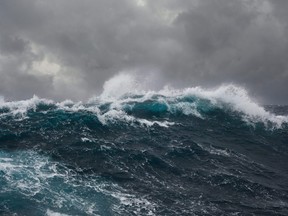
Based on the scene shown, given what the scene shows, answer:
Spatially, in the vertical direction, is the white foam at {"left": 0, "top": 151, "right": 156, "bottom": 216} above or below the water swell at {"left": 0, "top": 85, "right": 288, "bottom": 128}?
below

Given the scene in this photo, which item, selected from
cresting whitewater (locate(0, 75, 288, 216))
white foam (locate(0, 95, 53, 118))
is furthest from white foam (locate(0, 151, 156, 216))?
white foam (locate(0, 95, 53, 118))

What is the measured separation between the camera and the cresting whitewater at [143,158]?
180ft

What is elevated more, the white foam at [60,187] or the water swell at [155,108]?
the water swell at [155,108]

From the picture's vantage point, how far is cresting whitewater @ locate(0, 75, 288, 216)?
5500cm

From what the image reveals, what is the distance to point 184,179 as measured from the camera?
67062 millimetres

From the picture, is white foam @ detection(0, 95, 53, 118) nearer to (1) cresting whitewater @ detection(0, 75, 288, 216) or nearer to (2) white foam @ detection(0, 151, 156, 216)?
(1) cresting whitewater @ detection(0, 75, 288, 216)

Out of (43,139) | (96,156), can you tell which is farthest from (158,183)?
(43,139)

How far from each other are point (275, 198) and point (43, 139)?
52.1 m

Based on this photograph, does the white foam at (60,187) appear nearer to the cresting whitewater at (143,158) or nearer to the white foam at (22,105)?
the cresting whitewater at (143,158)

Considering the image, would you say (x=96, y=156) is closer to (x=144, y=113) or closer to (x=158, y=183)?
(x=158, y=183)

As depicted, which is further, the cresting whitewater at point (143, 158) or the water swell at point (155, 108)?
the water swell at point (155, 108)

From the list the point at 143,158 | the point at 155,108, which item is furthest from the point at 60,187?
the point at 155,108

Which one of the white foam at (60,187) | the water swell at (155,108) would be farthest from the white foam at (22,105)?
the white foam at (60,187)

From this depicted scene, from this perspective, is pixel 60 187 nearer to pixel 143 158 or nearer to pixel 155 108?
pixel 143 158
